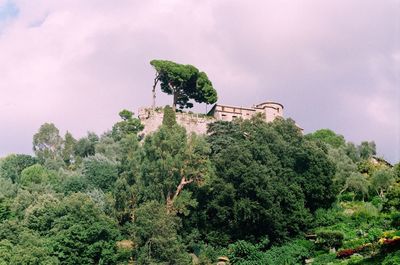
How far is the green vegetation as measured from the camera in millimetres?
32688

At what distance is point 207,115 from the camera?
59.5 metres

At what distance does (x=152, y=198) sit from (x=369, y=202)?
→ 15.9 metres

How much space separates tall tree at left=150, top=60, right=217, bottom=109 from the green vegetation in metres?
14.8

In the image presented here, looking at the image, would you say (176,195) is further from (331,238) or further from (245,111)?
(245,111)

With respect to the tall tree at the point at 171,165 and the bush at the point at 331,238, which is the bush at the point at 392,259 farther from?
the tall tree at the point at 171,165

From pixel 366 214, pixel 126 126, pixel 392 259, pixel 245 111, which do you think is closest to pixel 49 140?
pixel 126 126

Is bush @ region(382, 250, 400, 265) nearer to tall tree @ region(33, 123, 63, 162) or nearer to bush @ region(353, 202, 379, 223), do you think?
bush @ region(353, 202, 379, 223)

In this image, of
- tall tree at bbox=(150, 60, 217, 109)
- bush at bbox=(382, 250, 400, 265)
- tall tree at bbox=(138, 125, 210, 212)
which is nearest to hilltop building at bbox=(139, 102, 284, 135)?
tall tree at bbox=(150, 60, 217, 109)

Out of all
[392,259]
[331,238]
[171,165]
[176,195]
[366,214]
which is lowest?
[392,259]

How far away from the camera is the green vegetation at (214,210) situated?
32688 mm

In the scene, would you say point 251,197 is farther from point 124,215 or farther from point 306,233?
→ point 124,215

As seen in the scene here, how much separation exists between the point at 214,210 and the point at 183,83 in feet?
76.1

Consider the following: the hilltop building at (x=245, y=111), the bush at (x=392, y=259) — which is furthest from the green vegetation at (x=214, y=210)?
the hilltop building at (x=245, y=111)

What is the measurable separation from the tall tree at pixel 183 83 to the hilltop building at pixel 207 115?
4.63 ft
